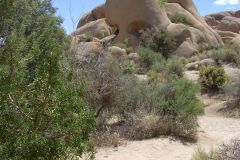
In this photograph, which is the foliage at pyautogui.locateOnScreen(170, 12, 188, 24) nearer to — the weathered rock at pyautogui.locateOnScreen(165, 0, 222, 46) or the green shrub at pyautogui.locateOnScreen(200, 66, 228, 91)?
the weathered rock at pyautogui.locateOnScreen(165, 0, 222, 46)

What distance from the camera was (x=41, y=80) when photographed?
3.84m

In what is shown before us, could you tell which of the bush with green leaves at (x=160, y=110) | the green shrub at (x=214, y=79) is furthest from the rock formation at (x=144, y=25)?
the bush with green leaves at (x=160, y=110)

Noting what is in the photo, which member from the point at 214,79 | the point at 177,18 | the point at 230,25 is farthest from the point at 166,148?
the point at 230,25

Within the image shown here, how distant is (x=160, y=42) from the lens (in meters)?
29.0

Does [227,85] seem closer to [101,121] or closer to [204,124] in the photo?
[204,124]

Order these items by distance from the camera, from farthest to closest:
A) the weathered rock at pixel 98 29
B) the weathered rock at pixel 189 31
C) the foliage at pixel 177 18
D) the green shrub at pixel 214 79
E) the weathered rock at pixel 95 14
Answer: the weathered rock at pixel 95 14
the foliage at pixel 177 18
the weathered rock at pixel 98 29
the weathered rock at pixel 189 31
the green shrub at pixel 214 79

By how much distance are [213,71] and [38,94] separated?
16136 millimetres

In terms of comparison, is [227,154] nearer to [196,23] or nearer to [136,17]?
[136,17]

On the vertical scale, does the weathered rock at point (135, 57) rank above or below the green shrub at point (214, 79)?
above

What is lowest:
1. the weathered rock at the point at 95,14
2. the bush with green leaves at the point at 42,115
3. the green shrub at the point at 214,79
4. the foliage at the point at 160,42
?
the green shrub at the point at 214,79

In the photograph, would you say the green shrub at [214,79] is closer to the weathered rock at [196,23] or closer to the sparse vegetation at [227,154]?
the sparse vegetation at [227,154]

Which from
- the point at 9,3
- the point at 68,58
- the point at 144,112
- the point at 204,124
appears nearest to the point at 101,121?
the point at 144,112

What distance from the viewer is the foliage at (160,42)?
28.8 m

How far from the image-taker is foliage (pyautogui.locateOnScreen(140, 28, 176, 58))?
28830 mm
